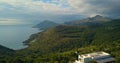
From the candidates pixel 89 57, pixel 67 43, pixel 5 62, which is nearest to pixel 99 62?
pixel 89 57

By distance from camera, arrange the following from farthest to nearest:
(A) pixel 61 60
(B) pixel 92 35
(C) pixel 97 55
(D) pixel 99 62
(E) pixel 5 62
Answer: (B) pixel 92 35 → (E) pixel 5 62 → (A) pixel 61 60 → (C) pixel 97 55 → (D) pixel 99 62

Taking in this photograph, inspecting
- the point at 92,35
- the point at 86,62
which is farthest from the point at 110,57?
the point at 92,35

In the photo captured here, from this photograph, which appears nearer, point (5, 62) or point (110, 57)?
point (110, 57)

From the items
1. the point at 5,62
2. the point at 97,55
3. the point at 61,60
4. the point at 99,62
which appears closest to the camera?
the point at 99,62

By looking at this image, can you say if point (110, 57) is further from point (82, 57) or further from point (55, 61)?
point (55, 61)

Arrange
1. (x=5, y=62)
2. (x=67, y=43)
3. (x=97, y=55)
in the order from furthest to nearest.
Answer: (x=67, y=43)
(x=5, y=62)
(x=97, y=55)

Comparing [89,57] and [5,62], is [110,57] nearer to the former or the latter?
[89,57]

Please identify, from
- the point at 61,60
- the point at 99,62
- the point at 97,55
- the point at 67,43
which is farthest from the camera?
the point at 67,43

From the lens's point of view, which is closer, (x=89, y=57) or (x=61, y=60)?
(x=89, y=57)
